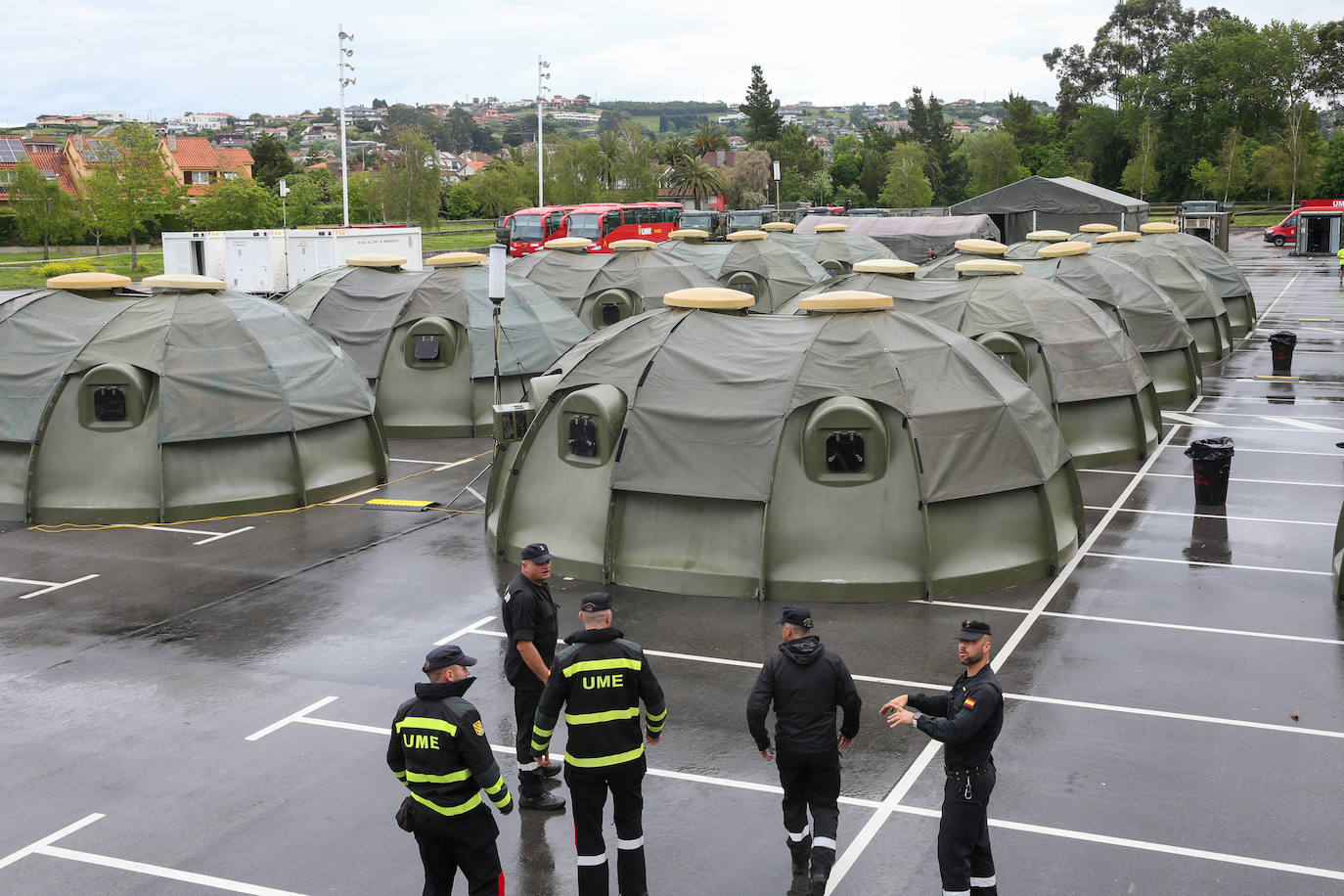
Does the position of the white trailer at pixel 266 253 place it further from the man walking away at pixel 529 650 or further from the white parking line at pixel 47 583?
the man walking away at pixel 529 650

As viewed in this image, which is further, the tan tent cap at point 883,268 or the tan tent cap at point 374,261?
the tan tent cap at point 374,261

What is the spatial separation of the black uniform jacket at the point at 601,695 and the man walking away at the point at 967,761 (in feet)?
5.18

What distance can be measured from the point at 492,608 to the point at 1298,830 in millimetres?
8451

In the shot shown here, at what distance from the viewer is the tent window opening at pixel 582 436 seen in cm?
1513

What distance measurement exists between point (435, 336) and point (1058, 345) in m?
11.8

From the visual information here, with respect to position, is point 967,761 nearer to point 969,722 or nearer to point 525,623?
point 969,722

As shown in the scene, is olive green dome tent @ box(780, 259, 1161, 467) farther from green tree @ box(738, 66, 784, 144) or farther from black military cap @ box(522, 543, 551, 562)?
green tree @ box(738, 66, 784, 144)

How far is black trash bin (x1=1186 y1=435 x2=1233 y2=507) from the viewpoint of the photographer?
18250mm

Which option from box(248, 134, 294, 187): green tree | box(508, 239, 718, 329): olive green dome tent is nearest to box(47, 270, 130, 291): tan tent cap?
box(508, 239, 718, 329): olive green dome tent

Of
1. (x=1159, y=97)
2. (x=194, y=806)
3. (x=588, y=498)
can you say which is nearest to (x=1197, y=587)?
(x=588, y=498)

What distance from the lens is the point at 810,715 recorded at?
798 centimetres

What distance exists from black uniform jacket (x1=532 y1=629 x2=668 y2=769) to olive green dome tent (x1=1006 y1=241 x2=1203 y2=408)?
21007mm

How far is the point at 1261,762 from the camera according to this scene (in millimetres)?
10047

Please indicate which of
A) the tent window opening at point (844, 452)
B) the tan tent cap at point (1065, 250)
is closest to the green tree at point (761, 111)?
the tan tent cap at point (1065, 250)
